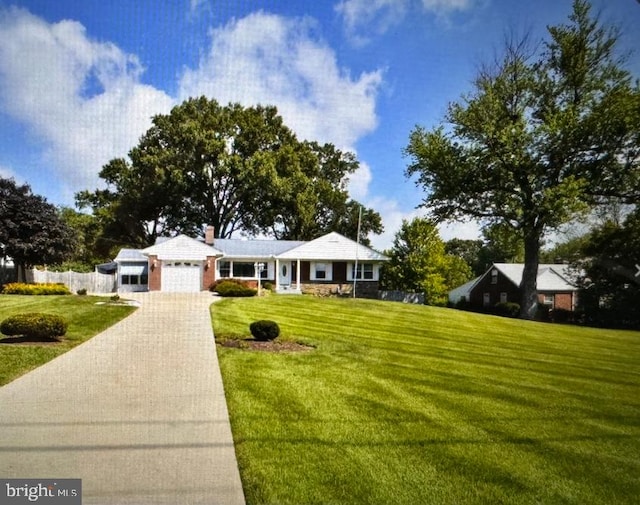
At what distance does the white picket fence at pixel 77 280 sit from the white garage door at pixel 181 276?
433 cm

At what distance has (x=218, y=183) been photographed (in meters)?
40.6

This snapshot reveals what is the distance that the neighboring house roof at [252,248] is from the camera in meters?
31.1

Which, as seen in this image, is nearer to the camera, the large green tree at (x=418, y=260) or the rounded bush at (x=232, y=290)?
the rounded bush at (x=232, y=290)

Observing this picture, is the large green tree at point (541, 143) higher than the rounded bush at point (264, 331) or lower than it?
higher

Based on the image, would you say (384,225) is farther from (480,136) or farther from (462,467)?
(462,467)

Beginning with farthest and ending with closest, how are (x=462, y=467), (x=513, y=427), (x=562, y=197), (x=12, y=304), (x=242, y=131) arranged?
(x=242, y=131) → (x=562, y=197) → (x=12, y=304) → (x=513, y=427) → (x=462, y=467)

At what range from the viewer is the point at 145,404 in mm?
5688

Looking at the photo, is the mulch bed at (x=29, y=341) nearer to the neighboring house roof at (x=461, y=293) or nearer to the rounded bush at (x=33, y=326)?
the rounded bush at (x=33, y=326)

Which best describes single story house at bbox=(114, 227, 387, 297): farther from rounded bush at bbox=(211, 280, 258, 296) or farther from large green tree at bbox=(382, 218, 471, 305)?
rounded bush at bbox=(211, 280, 258, 296)

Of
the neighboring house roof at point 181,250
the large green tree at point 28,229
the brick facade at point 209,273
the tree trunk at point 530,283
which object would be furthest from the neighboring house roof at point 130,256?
the tree trunk at point 530,283

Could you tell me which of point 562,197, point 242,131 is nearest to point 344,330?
point 562,197

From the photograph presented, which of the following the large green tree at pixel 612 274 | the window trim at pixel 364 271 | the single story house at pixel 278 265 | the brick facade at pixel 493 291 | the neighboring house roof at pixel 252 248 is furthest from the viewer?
the brick facade at pixel 493 291

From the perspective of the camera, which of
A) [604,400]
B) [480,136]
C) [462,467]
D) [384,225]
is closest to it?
[462,467]

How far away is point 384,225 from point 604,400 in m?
39.6
